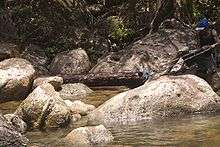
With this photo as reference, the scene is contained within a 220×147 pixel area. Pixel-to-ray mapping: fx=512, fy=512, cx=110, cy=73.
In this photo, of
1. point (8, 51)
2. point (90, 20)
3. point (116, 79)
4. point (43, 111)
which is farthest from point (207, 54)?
point (90, 20)

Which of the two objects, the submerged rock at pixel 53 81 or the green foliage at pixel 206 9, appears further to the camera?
the green foliage at pixel 206 9

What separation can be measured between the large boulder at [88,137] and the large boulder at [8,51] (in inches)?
322

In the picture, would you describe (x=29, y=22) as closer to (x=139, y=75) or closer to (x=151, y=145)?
(x=139, y=75)

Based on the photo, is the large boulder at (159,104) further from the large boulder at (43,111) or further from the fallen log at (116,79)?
the fallen log at (116,79)

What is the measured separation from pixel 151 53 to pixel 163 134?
6.79m

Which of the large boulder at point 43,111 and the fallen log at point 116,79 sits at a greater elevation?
the large boulder at point 43,111

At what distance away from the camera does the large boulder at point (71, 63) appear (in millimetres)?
16984

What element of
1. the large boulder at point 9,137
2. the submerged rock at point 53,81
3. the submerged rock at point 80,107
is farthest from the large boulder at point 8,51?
the large boulder at point 9,137

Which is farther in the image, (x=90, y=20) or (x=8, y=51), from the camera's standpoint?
(x=90, y=20)

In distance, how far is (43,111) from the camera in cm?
1090

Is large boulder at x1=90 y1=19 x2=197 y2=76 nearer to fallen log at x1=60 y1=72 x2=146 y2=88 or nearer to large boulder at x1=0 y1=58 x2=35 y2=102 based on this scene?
fallen log at x1=60 y1=72 x2=146 y2=88

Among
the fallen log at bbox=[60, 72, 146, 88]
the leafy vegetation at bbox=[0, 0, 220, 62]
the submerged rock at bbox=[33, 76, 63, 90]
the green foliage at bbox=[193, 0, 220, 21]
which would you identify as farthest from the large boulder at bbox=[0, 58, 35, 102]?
the green foliage at bbox=[193, 0, 220, 21]

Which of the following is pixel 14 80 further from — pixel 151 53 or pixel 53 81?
pixel 151 53

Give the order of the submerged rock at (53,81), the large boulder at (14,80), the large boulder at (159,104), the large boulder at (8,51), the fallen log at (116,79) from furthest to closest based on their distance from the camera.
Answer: the large boulder at (8,51) < the fallen log at (116,79) < the submerged rock at (53,81) < the large boulder at (14,80) < the large boulder at (159,104)
